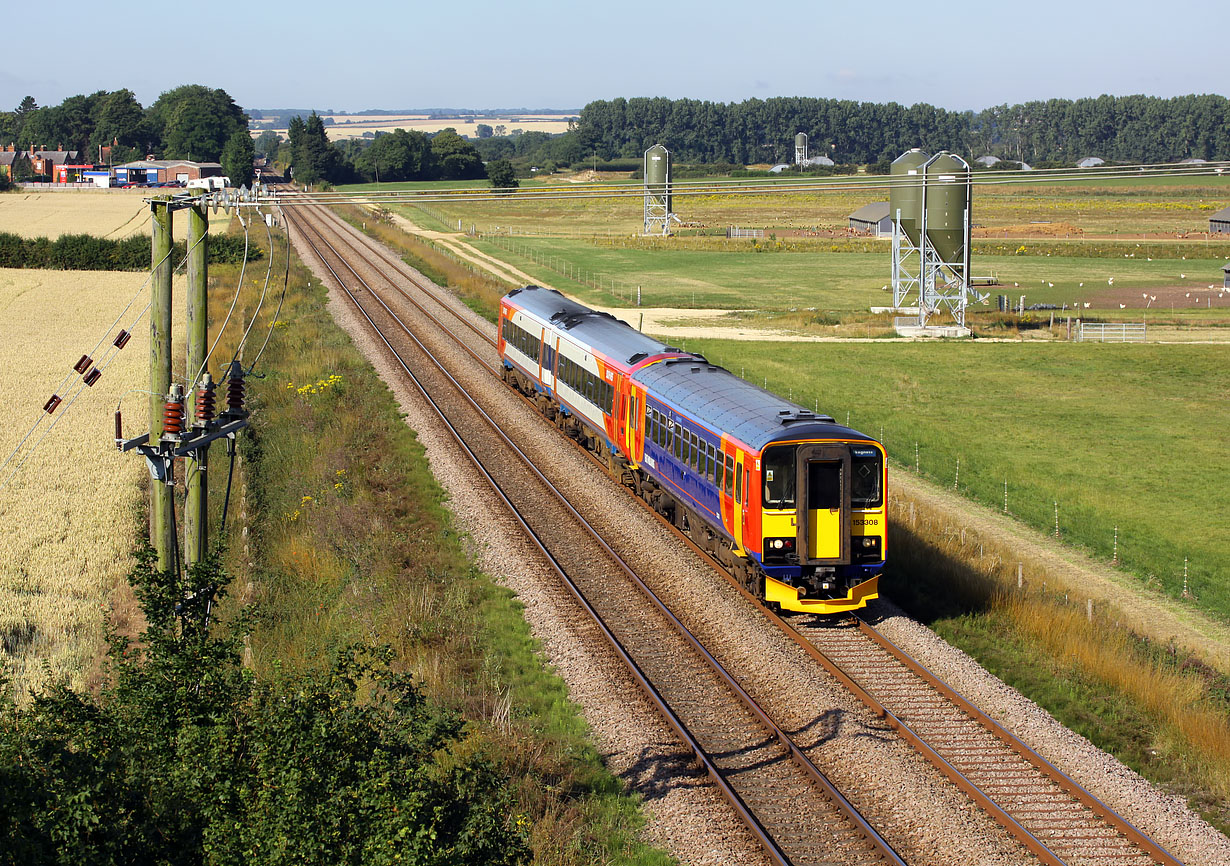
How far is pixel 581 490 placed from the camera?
82.3 feet

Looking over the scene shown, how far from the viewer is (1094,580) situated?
21.8 meters

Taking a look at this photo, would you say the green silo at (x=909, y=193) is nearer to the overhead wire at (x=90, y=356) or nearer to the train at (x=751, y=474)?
the train at (x=751, y=474)

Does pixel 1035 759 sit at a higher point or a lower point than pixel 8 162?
lower

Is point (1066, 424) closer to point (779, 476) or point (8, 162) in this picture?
point (779, 476)

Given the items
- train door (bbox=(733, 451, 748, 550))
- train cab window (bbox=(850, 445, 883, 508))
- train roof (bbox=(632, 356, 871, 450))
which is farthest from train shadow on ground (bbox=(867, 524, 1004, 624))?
train roof (bbox=(632, 356, 871, 450))

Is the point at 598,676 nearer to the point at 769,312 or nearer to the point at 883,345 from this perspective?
the point at 883,345

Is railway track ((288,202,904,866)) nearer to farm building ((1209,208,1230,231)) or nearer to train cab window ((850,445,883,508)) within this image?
train cab window ((850,445,883,508))

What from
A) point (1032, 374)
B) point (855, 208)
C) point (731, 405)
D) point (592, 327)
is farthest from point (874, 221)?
point (731, 405)

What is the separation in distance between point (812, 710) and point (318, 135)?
553 feet

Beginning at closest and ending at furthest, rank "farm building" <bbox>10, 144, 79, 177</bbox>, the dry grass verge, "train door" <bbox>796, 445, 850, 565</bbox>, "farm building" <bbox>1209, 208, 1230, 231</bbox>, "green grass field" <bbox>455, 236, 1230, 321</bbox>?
1. the dry grass verge
2. "train door" <bbox>796, 445, 850, 565</bbox>
3. "green grass field" <bbox>455, 236, 1230, 321</bbox>
4. "farm building" <bbox>1209, 208, 1230, 231</bbox>
5. "farm building" <bbox>10, 144, 79, 177</bbox>

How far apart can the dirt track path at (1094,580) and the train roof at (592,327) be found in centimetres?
728

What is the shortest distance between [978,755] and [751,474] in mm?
5479

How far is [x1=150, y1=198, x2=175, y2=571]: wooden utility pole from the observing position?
12320 millimetres

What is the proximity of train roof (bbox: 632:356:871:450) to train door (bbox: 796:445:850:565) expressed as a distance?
1.17 feet
